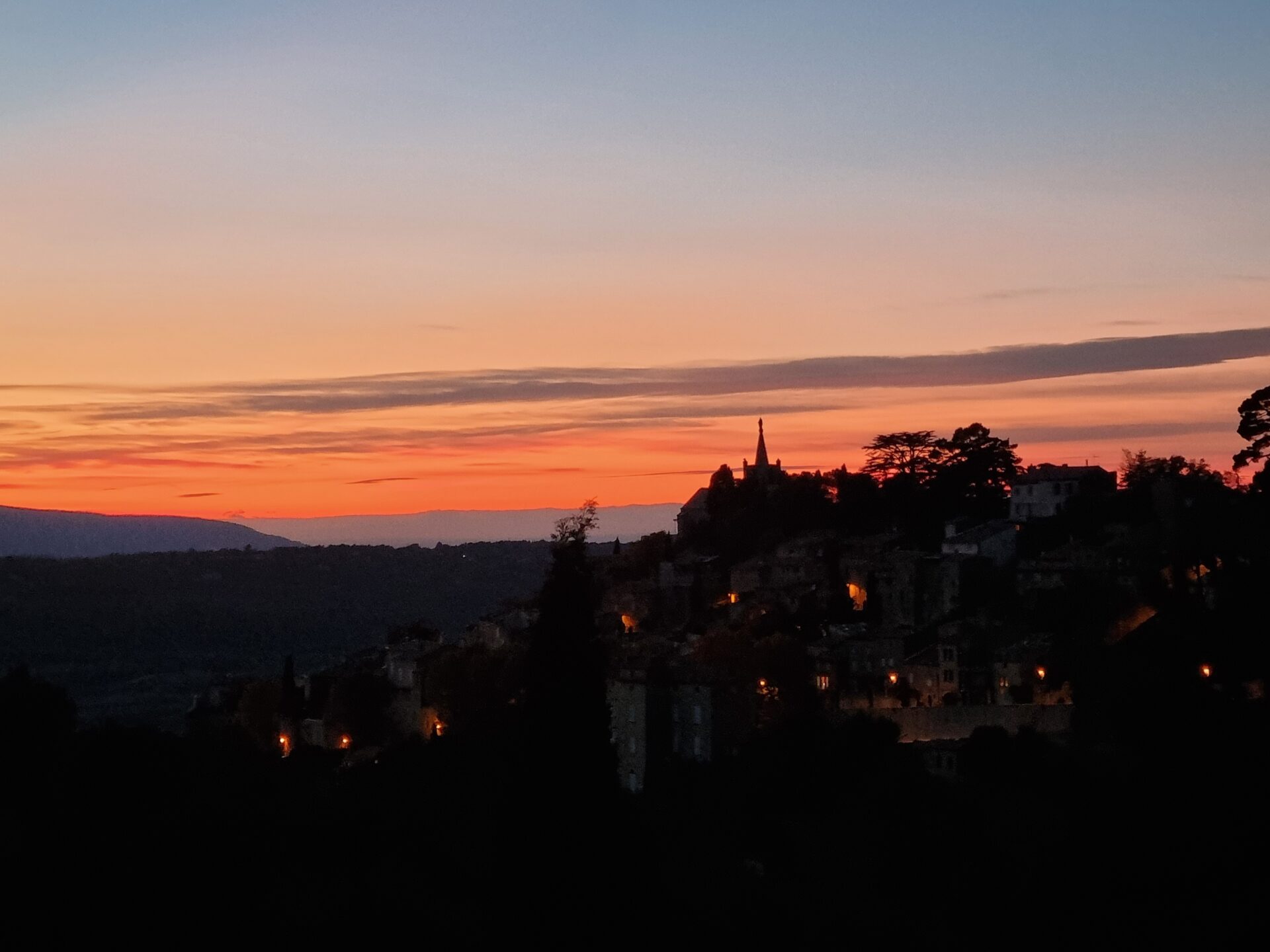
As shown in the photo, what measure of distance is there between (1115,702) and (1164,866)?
13275 mm

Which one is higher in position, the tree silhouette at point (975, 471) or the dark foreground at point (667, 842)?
the tree silhouette at point (975, 471)

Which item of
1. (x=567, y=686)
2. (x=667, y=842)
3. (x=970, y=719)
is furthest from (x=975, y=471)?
(x=567, y=686)

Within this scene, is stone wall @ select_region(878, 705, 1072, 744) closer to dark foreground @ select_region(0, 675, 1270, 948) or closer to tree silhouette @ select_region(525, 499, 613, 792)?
dark foreground @ select_region(0, 675, 1270, 948)

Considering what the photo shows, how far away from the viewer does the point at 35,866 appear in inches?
938

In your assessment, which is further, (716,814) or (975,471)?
(975,471)

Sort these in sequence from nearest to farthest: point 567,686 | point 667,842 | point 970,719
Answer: point 567,686 < point 667,842 < point 970,719

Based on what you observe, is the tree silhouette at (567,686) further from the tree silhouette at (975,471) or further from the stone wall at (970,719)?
the tree silhouette at (975,471)

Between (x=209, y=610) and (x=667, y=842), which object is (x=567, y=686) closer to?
(x=667, y=842)

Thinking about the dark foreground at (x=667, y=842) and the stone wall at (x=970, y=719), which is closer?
the dark foreground at (x=667, y=842)

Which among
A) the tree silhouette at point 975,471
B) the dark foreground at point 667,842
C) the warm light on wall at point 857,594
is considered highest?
the tree silhouette at point 975,471

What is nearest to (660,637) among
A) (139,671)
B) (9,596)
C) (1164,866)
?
(1164,866)

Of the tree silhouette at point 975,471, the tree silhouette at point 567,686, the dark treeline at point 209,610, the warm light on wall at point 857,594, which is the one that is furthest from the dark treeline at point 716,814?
the dark treeline at point 209,610

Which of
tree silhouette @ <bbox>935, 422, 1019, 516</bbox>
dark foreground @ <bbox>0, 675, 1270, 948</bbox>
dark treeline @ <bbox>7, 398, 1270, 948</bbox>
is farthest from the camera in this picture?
tree silhouette @ <bbox>935, 422, 1019, 516</bbox>

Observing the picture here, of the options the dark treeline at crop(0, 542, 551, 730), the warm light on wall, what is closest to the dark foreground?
the warm light on wall
